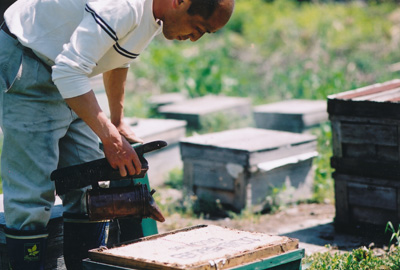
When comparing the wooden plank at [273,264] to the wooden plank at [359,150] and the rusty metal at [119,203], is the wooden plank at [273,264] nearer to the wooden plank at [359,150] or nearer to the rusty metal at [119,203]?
the rusty metal at [119,203]

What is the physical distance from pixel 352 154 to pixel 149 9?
2.09 m

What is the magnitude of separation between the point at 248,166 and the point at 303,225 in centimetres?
60

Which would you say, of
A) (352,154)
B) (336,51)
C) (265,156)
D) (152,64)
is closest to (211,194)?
(265,156)

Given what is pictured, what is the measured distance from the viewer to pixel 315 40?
11906 mm

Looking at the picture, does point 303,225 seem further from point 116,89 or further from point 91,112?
point 91,112

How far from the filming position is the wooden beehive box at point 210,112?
6.54 metres

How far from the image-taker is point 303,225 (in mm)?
4598

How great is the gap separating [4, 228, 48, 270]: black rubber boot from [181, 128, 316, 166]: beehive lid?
7.08 ft

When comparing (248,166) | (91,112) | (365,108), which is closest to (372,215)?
(365,108)

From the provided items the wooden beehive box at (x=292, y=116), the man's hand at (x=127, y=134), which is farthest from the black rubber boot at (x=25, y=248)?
the wooden beehive box at (x=292, y=116)

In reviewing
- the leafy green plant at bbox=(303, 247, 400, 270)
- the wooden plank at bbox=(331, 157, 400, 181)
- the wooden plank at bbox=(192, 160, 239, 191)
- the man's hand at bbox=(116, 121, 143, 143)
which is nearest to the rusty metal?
the man's hand at bbox=(116, 121, 143, 143)

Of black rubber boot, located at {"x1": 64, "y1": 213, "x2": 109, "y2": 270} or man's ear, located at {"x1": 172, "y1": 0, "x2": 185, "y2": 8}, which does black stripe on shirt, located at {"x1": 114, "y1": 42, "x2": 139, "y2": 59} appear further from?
black rubber boot, located at {"x1": 64, "y1": 213, "x2": 109, "y2": 270}

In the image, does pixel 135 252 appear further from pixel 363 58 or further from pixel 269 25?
A: pixel 269 25

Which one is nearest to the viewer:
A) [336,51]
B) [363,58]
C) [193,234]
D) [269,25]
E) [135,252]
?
[135,252]
